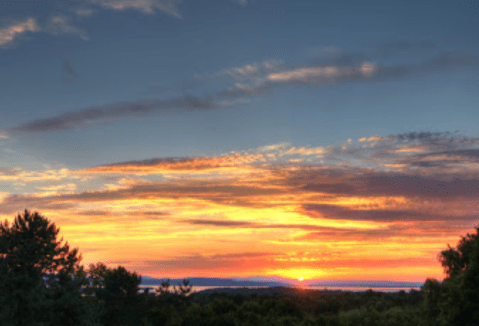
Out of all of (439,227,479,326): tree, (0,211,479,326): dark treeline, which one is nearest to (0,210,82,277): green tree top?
(0,211,479,326): dark treeline

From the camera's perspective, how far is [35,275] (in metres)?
31.8

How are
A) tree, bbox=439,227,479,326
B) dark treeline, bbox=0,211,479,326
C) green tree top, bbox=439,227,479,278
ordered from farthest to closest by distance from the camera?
green tree top, bbox=439,227,479,278, dark treeline, bbox=0,211,479,326, tree, bbox=439,227,479,326

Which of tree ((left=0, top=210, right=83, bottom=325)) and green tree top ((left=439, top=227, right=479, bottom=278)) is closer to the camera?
tree ((left=0, top=210, right=83, bottom=325))

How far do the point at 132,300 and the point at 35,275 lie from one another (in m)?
6.82

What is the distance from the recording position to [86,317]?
3228 centimetres

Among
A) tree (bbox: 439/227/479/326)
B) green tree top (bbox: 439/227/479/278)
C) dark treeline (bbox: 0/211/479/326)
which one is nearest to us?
tree (bbox: 439/227/479/326)

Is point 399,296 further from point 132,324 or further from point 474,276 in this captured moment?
point 132,324

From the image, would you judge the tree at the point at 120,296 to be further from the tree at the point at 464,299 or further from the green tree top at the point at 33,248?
the tree at the point at 464,299

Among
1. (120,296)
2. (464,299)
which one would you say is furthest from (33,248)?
(464,299)

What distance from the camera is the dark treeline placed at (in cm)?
2911

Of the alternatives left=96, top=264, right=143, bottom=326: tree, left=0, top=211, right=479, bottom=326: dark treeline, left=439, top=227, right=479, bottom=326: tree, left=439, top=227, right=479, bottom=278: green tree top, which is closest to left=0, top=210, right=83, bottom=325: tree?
left=0, top=211, right=479, bottom=326: dark treeline

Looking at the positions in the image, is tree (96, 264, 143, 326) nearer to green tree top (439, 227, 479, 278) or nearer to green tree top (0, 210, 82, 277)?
green tree top (0, 210, 82, 277)

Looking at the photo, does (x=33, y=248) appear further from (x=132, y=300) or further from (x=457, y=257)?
(x=457, y=257)

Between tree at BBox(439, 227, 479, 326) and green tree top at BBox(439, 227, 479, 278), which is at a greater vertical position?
green tree top at BBox(439, 227, 479, 278)
